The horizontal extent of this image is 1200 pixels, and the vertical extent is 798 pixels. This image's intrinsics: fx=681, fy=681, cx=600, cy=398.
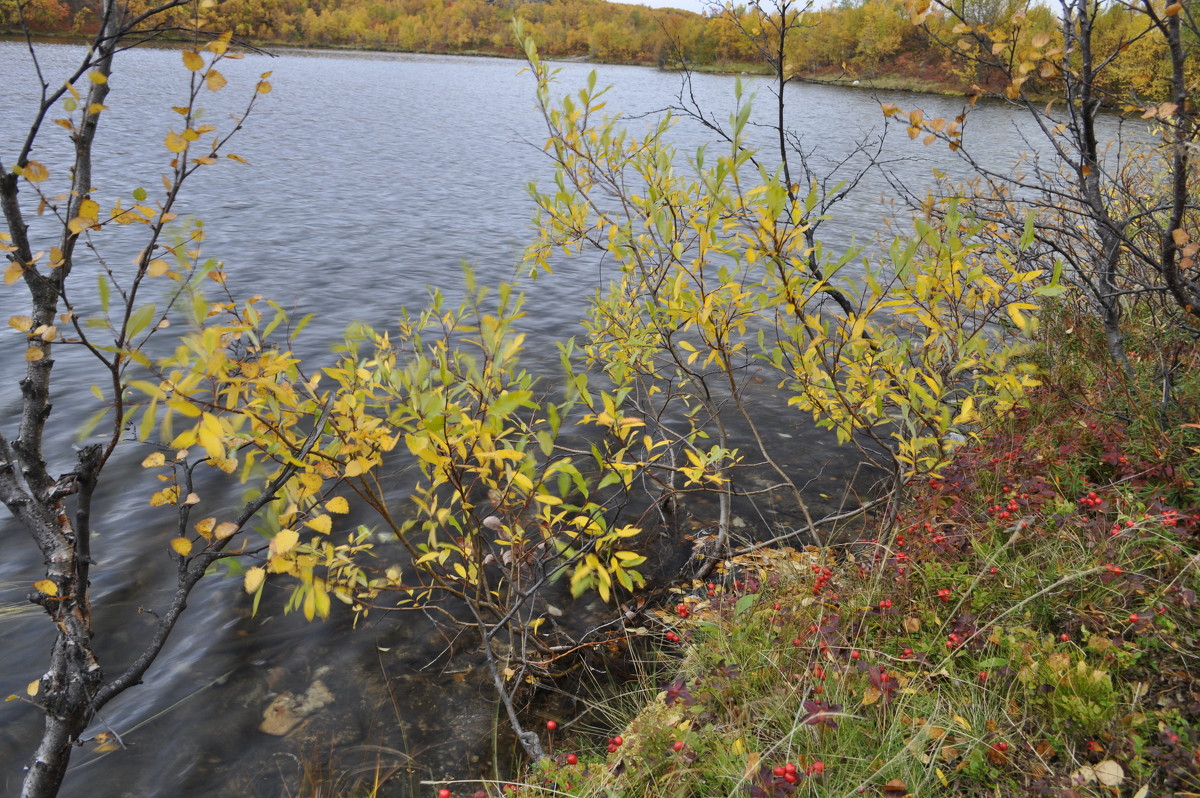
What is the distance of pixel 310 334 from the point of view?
352 inches

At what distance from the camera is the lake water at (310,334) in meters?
3.55

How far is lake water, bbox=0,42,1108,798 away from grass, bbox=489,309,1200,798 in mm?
984

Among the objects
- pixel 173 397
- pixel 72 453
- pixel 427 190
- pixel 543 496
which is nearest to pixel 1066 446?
pixel 543 496

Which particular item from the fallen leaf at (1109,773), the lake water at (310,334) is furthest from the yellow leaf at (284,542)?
the fallen leaf at (1109,773)

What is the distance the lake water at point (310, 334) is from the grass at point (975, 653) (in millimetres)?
984

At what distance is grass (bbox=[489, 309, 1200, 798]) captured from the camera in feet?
8.11

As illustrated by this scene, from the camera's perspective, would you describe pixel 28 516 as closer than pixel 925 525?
Yes

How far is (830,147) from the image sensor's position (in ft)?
77.2

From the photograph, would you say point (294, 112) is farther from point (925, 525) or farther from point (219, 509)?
point (925, 525)

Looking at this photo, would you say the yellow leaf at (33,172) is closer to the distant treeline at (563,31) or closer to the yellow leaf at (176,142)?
the yellow leaf at (176,142)

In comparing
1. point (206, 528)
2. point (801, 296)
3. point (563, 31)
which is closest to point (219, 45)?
point (206, 528)

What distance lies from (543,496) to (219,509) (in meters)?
3.96

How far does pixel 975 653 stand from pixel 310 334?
8300 mm

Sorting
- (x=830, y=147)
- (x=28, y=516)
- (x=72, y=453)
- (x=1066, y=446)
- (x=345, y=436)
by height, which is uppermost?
(x=830, y=147)
